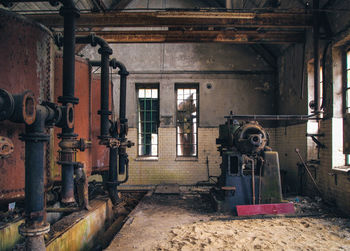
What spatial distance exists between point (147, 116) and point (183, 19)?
4062 millimetres

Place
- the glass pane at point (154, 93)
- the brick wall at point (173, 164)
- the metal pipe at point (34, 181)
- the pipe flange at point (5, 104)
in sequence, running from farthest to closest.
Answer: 1. the glass pane at point (154, 93)
2. the brick wall at point (173, 164)
3. the metal pipe at point (34, 181)
4. the pipe flange at point (5, 104)

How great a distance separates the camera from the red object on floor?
4.76 m

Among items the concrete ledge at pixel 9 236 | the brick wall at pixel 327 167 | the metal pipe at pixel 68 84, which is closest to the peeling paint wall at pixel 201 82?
the brick wall at pixel 327 167

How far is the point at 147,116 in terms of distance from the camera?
28.7 ft

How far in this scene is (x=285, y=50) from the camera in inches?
300

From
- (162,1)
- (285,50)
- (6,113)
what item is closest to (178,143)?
(285,50)

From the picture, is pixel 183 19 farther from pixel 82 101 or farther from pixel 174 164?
pixel 174 164

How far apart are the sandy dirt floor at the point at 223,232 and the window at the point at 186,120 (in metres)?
3.57

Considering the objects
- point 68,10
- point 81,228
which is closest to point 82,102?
point 68,10

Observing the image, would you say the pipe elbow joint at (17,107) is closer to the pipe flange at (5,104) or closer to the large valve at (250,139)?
the pipe flange at (5,104)

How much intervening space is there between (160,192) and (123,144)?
187 cm

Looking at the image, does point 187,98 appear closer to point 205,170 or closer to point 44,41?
point 205,170

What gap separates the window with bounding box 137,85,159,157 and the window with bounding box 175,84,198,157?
31.4 inches

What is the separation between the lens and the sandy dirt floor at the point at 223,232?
3432 millimetres
